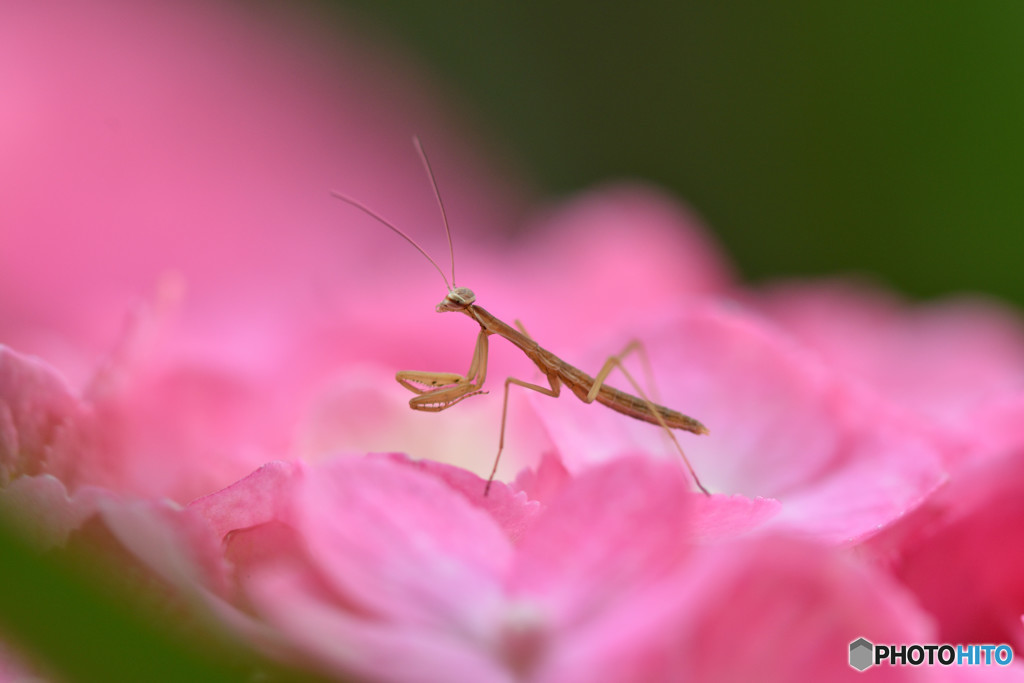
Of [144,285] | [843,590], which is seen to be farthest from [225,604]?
[144,285]

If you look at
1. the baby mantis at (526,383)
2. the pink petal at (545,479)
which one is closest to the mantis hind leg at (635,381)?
the baby mantis at (526,383)

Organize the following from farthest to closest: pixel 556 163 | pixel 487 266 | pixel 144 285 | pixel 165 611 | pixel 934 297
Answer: pixel 556 163, pixel 934 297, pixel 144 285, pixel 487 266, pixel 165 611

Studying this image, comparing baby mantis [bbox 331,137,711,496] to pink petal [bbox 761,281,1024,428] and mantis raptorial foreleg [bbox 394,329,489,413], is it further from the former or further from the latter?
pink petal [bbox 761,281,1024,428]

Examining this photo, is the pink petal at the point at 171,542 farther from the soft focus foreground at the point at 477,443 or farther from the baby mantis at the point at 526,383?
the baby mantis at the point at 526,383

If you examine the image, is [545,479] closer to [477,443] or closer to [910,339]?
[477,443]

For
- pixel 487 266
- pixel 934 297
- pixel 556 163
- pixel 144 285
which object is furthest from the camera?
pixel 556 163

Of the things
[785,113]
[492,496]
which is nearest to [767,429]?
[492,496]

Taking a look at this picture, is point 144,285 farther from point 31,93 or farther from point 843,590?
point 843,590

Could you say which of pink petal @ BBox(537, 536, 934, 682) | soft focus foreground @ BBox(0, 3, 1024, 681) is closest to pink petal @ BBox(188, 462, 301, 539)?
soft focus foreground @ BBox(0, 3, 1024, 681)
